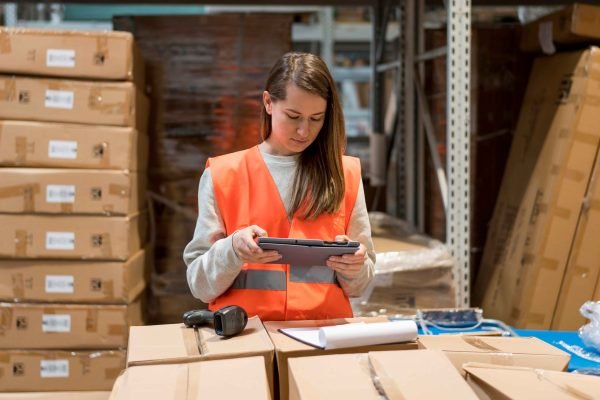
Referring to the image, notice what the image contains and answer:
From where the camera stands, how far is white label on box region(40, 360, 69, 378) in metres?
3.33

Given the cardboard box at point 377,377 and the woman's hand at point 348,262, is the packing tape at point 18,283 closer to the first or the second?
the woman's hand at point 348,262

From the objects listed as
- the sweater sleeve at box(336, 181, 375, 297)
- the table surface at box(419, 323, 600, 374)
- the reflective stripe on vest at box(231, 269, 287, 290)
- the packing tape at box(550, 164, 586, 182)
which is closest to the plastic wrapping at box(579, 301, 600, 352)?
the table surface at box(419, 323, 600, 374)

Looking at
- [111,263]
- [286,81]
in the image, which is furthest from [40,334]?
[286,81]

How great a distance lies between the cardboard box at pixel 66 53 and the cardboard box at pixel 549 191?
1865 millimetres

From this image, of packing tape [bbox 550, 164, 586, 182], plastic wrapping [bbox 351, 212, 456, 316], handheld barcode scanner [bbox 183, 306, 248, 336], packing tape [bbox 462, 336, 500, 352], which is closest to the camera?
handheld barcode scanner [bbox 183, 306, 248, 336]

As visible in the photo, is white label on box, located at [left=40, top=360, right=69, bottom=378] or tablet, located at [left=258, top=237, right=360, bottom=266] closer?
tablet, located at [left=258, top=237, right=360, bottom=266]

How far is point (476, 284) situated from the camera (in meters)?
3.91

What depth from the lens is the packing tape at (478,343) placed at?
5.64ft

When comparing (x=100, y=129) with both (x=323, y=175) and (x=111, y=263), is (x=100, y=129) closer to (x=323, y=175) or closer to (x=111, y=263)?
(x=111, y=263)

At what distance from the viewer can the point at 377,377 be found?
137 cm

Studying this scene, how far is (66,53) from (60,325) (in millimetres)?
1179

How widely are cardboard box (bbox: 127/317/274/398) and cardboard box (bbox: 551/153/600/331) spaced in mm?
1972

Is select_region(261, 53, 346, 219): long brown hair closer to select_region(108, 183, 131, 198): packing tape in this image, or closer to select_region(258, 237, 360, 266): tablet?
select_region(258, 237, 360, 266): tablet

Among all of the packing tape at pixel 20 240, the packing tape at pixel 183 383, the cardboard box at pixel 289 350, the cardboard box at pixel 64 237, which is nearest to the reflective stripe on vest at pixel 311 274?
the cardboard box at pixel 289 350
